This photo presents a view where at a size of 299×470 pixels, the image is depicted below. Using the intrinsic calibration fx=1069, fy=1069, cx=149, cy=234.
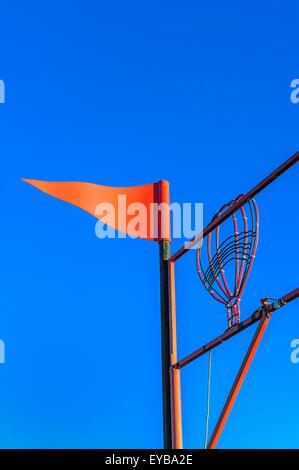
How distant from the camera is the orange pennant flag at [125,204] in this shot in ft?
33.6

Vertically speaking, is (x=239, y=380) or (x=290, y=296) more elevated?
(x=290, y=296)

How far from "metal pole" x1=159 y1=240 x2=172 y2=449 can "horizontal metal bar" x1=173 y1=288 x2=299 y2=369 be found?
0.51 ft

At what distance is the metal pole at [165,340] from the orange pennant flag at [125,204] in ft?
0.67

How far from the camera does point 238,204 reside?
9.24 metres

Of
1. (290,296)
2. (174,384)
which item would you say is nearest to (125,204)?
(174,384)

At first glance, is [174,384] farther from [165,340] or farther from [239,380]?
[239,380]

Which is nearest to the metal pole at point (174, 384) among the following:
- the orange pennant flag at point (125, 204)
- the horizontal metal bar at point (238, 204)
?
the horizontal metal bar at point (238, 204)

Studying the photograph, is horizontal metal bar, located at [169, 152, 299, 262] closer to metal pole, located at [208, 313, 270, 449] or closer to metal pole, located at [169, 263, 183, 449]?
metal pole, located at [169, 263, 183, 449]

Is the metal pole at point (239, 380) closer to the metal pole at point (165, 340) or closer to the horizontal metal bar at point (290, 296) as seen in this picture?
the horizontal metal bar at point (290, 296)

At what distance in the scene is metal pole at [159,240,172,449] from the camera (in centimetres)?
929

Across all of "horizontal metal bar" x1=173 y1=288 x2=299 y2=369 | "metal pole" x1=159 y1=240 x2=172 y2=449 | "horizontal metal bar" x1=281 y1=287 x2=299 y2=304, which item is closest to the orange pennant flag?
"metal pole" x1=159 y1=240 x2=172 y2=449

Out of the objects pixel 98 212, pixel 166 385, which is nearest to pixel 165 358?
pixel 166 385

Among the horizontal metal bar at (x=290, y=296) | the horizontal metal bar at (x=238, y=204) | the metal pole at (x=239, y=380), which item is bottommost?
the metal pole at (x=239, y=380)

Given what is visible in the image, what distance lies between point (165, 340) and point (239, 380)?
4.23 feet
